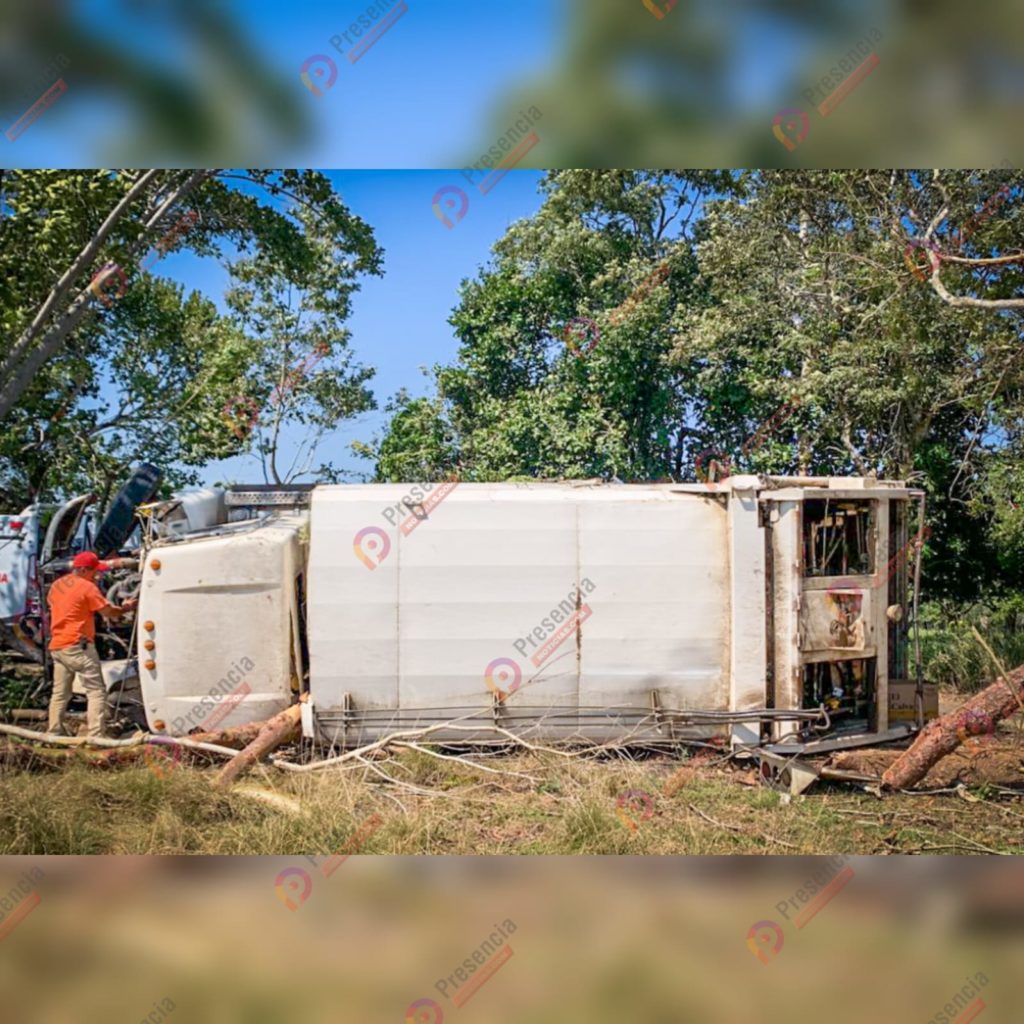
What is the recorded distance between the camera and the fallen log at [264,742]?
7.19 m

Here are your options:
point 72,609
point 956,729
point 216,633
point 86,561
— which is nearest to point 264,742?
point 216,633

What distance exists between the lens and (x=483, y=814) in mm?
6672

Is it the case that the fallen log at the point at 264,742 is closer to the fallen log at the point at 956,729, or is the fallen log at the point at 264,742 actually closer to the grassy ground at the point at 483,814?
the grassy ground at the point at 483,814

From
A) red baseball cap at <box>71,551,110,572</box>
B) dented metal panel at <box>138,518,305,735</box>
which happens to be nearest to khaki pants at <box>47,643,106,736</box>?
dented metal panel at <box>138,518,305,735</box>

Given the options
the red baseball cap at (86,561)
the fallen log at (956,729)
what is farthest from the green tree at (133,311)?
the fallen log at (956,729)

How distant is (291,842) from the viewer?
6.04m

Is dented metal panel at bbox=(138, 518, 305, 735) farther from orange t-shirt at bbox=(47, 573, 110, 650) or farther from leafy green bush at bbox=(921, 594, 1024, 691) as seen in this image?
leafy green bush at bbox=(921, 594, 1024, 691)

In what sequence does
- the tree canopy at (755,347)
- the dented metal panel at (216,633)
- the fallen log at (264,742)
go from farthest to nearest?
the tree canopy at (755,347), the dented metal panel at (216,633), the fallen log at (264,742)

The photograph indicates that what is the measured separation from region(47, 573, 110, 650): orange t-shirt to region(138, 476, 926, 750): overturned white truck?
0.62 meters

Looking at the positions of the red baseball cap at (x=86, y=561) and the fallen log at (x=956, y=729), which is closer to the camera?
the fallen log at (x=956, y=729)

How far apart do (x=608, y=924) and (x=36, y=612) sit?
8268 millimetres

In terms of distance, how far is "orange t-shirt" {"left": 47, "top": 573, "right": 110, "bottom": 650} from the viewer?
26.8 ft

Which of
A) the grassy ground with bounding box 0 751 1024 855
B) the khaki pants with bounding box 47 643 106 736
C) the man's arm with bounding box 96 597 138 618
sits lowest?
the grassy ground with bounding box 0 751 1024 855

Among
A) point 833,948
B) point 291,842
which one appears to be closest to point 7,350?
point 291,842
